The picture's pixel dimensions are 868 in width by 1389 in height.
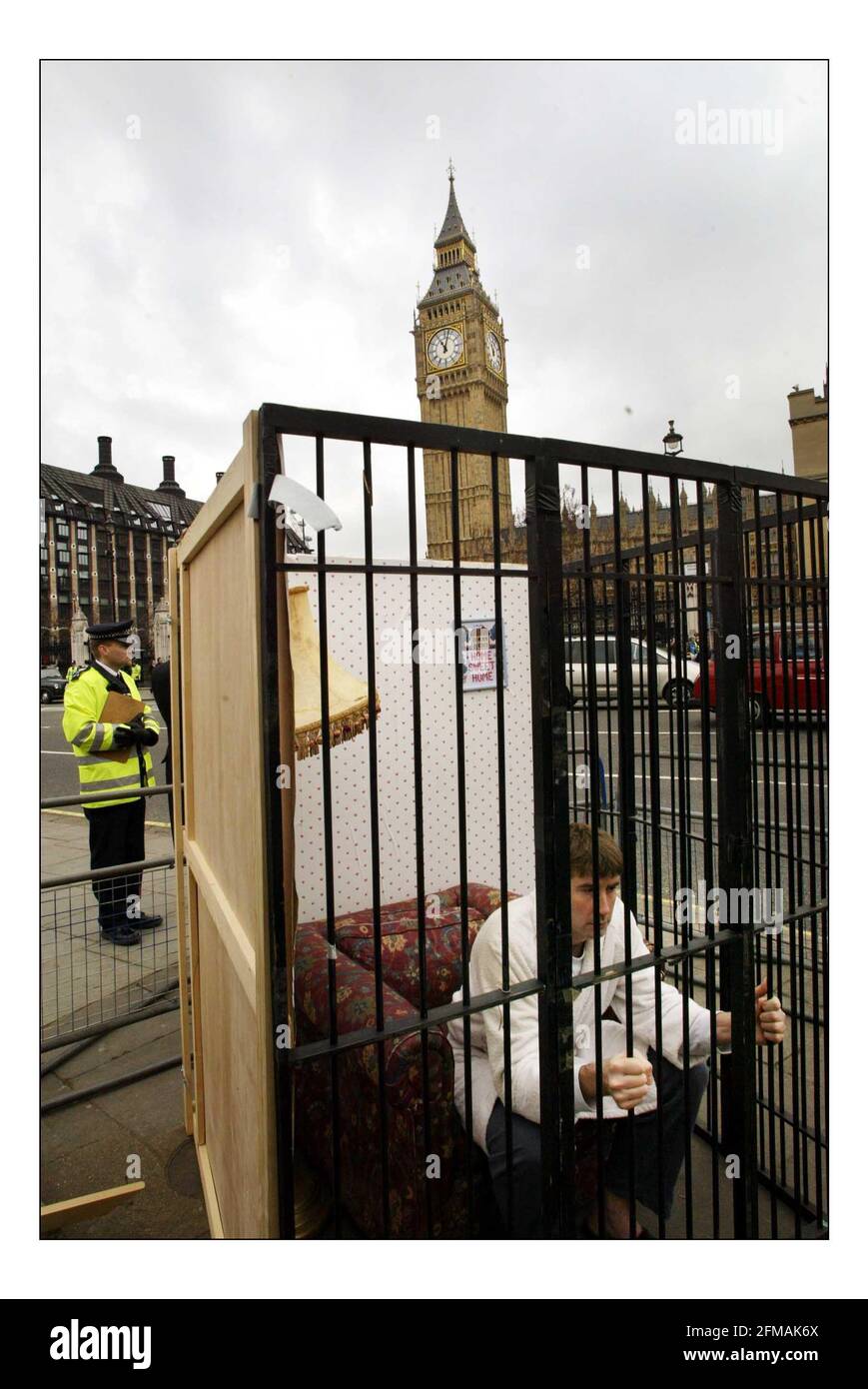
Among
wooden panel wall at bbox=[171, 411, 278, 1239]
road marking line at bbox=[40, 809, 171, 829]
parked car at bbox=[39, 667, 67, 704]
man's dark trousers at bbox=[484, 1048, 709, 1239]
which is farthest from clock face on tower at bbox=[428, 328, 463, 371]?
man's dark trousers at bbox=[484, 1048, 709, 1239]

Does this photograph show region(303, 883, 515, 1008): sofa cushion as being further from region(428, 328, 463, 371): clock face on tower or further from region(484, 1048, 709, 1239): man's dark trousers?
region(428, 328, 463, 371): clock face on tower

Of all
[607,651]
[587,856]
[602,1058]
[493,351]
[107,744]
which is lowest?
[602,1058]

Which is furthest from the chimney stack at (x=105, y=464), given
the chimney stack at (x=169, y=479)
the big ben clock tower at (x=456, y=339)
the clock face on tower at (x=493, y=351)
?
the clock face on tower at (x=493, y=351)

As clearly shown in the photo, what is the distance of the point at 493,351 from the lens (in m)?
72.0

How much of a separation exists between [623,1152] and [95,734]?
3876 millimetres

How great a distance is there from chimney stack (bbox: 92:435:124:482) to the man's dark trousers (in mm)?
77559

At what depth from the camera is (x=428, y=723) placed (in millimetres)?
3615

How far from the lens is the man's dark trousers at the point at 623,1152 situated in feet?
6.03

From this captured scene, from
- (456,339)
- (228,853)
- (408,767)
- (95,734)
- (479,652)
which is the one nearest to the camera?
(228,853)

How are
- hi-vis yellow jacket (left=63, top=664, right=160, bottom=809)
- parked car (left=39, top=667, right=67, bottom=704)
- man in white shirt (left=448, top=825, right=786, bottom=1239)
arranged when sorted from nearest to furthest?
man in white shirt (left=448, top=825, right=786, bottom=1239) → hi-vis yellow jacket (left=63, top=664, right=160, bottom=809) → parked car (left=39, top=667, right=67, bottom=704)

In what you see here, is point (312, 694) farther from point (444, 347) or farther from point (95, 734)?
point (444, 347)

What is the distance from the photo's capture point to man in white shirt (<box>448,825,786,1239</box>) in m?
1.80

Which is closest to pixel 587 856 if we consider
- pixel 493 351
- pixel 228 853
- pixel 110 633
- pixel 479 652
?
pixel 228 853
